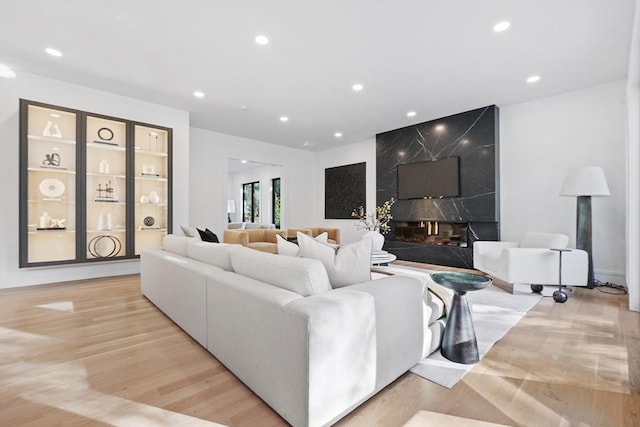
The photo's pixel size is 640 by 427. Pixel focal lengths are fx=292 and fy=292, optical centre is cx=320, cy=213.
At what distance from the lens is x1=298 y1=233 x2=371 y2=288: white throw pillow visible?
1.78 metres

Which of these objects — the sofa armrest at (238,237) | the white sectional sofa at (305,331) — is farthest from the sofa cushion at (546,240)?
the sofa armrest at (238,237)

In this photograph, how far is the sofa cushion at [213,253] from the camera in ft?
7.29

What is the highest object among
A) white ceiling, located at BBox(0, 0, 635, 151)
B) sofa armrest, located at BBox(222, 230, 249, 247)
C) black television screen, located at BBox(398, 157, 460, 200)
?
white ceiling, located at BBox(0, 0, 635, 151)

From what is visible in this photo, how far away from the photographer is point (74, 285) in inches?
160

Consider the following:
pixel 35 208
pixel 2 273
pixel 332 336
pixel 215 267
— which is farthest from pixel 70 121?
pixel 332 336

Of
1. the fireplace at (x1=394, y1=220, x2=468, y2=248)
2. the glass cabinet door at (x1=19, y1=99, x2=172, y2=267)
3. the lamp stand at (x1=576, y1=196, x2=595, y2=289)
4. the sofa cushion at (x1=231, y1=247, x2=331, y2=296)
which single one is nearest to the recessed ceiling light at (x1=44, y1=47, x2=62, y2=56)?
the glass cabinet door at (x1=19, y1=99, x2=172, y2=267)

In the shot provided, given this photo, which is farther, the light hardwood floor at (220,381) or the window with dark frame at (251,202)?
the window with dark frame at (251,202)

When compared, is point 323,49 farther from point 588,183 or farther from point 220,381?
point 588,183

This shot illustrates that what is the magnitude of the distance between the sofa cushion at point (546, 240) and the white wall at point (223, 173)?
5.41m

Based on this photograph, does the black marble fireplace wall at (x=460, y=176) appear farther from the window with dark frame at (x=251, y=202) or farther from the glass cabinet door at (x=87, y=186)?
the window with dark frame at (x=251, y=202)

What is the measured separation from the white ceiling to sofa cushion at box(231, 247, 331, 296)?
225 cm

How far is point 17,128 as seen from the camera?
385 cm

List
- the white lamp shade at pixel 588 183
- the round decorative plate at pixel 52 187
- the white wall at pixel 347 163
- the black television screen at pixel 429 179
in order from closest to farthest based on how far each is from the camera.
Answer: the white lamp shade at pixel 588 183 < the round decorative plate at pixel 52 187 < the black television screen at pixel 429 179 < the white wall at pixel 347 163

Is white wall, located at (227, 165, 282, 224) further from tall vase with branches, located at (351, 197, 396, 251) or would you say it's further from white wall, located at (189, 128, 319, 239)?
tall vase with branches, located at (351, 197, 396, 251)
